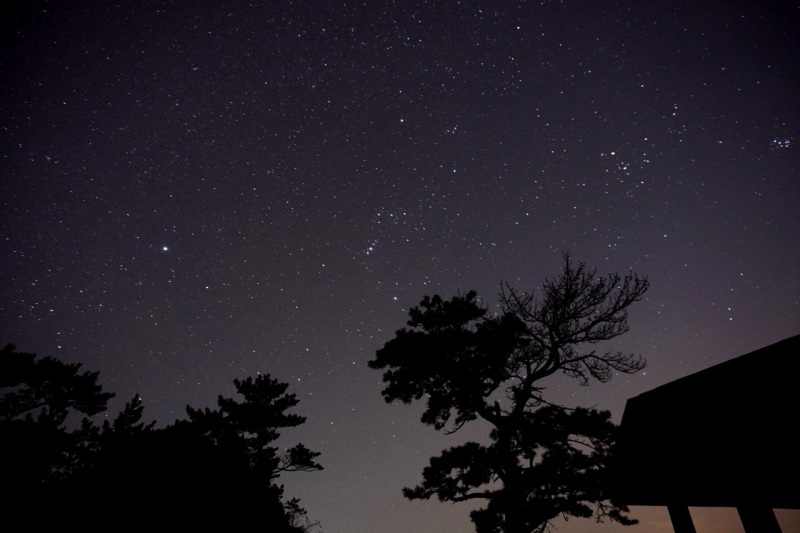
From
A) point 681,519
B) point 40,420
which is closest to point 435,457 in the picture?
point 681,519

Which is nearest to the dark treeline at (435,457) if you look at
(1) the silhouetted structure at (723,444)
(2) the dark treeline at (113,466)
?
Result: (2) the dark treeline at (113,466)

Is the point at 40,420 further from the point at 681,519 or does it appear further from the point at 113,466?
the point at 681,519

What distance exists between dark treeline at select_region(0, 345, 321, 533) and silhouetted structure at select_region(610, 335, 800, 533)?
32.4 ft

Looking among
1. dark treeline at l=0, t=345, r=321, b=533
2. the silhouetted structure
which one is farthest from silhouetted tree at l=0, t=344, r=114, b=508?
the silhouetted structure

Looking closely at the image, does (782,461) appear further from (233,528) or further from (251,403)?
(251,403)

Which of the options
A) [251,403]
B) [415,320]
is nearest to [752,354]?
[415,320]

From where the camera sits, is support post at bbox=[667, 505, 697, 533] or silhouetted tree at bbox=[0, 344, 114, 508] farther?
silhouetted tree at bbox=[0, 344, 114, 508]

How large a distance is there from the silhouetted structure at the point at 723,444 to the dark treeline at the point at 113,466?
32.4 ft

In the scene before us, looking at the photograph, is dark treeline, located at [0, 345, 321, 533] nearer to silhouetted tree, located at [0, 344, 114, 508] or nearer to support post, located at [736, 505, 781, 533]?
silhouetted tree, located at [0, 344, 114, 508]

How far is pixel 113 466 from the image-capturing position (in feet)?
28.6

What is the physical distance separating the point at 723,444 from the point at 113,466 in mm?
12436

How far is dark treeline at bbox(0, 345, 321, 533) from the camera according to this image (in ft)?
25.9

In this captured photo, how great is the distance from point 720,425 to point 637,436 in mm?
1322

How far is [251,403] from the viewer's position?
61.2 feet
